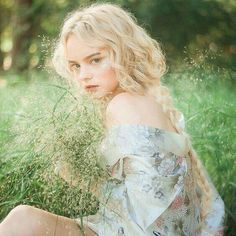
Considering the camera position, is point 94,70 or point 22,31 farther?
point 22,31

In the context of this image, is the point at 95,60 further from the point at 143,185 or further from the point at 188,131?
the point at 188,131

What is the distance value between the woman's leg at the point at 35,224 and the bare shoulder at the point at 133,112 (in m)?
0.37

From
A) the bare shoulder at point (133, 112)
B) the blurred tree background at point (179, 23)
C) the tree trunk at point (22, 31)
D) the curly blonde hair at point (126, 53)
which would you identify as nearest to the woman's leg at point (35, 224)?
the bare shoulder at point (133, 112)

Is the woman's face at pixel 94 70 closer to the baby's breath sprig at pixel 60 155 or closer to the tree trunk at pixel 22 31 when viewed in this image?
the baby's breath sprig at pixel 60 155

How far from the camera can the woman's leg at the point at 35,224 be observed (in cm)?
247

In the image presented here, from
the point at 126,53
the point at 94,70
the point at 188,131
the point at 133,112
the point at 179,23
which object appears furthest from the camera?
the point at 179,23

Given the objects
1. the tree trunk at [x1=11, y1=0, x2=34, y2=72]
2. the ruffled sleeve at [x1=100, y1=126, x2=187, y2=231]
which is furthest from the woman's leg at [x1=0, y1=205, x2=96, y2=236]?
the tree trunk at [x1=11, y1=0, x2=34, y2=72]

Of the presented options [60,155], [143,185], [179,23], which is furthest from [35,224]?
[179,23]

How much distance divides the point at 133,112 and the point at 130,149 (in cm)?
14

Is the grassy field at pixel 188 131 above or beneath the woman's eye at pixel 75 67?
beneath

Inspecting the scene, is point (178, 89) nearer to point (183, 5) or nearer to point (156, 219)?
point (156, 219)

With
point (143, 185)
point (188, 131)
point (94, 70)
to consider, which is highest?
point (94, 70)

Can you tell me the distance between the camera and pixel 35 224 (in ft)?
8.25

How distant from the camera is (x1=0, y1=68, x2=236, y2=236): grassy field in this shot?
2605 mm
